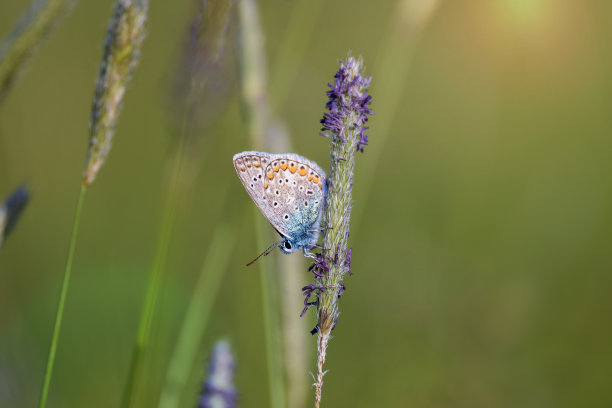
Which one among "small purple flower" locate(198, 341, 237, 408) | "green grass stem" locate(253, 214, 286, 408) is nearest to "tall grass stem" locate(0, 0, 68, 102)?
"small purple flower" locate(198, 341, 237, 408)

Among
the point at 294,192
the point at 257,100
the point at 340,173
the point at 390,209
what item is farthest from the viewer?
the point at 390,209

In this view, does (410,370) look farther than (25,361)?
Yes

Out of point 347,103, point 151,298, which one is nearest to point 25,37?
point 151,298

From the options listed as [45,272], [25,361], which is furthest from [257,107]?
[45,272]

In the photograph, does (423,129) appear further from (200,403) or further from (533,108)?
(200,403)

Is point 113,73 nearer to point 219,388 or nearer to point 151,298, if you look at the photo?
point 151,298

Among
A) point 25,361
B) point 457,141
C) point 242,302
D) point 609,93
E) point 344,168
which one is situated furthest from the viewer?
point 457,141

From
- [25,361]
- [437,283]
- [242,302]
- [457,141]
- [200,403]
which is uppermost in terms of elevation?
[457,141]
